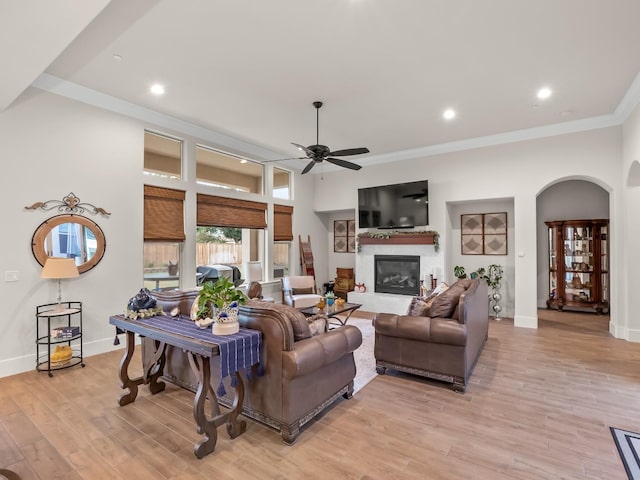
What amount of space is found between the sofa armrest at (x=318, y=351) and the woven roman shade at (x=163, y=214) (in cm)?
360

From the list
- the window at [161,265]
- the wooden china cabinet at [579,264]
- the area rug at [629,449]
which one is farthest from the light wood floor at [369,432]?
the wooden china cabinet at [579,264]

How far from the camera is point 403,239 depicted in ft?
23.3

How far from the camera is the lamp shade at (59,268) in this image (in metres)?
3.83

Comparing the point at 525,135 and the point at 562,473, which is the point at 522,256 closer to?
the point at 525,135

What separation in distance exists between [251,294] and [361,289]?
2.62 meters

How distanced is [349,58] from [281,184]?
4.40 meters

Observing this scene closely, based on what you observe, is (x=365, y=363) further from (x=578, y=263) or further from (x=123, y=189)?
(x=578, y=263)

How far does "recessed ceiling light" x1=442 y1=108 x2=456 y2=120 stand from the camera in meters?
5.01

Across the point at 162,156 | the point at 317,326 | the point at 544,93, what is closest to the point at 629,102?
the point at 544,93

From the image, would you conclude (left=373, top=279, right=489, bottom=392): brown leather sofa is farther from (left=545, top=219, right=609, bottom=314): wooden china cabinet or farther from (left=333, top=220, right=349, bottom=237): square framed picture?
(left=333, top=220, right=349, bottom=237): square framed picture

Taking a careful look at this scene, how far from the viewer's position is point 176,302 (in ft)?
11.0

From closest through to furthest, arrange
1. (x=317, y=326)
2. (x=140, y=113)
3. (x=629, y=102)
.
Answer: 1. (x=317, y=326)
2. (x=629, y=102)
3. (x=140, y=113)

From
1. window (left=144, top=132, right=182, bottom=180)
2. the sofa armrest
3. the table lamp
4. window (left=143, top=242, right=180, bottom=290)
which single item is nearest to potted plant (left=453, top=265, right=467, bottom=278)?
the sofa armrest

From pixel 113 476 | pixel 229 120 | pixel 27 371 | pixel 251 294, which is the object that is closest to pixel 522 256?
pixel 251 294
